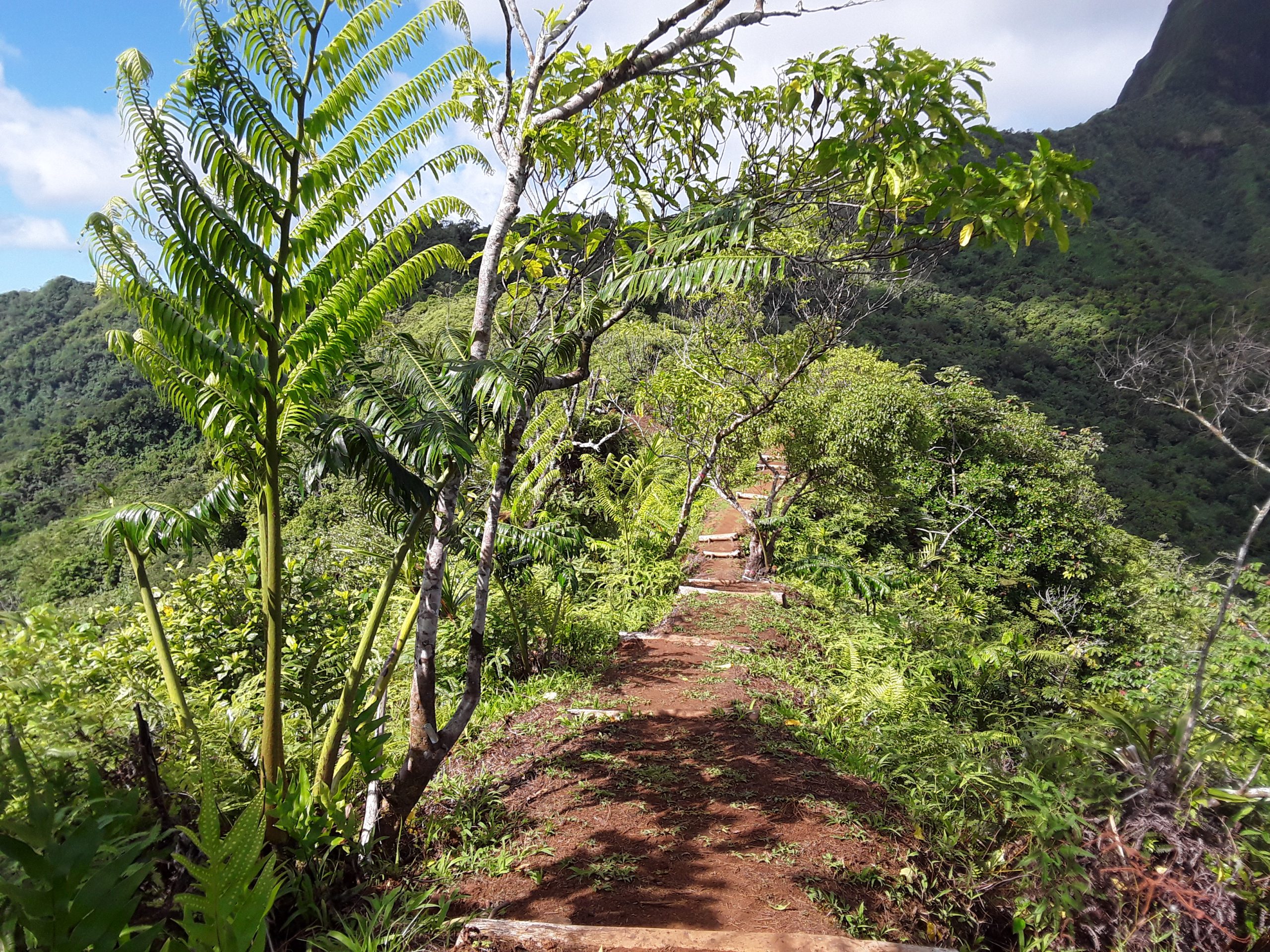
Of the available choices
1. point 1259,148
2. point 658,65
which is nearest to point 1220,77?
point 1259,148

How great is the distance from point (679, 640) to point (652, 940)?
4.41 m

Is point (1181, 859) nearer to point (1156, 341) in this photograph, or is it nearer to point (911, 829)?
point (911, 829)

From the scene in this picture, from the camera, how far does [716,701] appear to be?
513 cm

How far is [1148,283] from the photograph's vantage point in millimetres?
37938

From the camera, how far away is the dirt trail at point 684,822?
107 inches

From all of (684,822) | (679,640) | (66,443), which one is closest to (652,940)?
(684,822)

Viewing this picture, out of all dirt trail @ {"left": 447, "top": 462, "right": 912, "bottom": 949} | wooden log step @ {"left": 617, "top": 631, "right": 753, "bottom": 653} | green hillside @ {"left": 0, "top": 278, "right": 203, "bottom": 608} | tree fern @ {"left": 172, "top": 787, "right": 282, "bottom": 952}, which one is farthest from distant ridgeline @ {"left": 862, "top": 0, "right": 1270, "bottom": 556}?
green hillside @ {"left": 0, "top": 278, "right": 203, "bottom": 608}

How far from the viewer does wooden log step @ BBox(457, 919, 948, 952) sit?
7.83 ft

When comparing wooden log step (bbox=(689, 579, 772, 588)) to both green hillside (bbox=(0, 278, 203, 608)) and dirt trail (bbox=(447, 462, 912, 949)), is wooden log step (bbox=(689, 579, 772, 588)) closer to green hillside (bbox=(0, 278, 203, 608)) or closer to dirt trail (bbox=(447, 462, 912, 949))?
dirt trail (bbox=(447, 462, 912, 949))

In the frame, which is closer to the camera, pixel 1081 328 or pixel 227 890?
pixel 227 890

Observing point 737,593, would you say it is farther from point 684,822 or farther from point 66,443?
point 66,443

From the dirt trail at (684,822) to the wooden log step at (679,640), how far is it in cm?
101

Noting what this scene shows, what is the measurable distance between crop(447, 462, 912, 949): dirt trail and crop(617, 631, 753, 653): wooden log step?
1006mm

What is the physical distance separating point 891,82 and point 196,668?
575 centimetres
